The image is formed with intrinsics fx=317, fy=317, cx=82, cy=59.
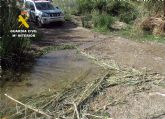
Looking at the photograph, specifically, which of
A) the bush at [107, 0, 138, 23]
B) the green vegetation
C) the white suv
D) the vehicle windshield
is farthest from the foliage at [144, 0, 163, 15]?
the vehicle windshield

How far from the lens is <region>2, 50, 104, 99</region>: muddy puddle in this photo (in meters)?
9.09

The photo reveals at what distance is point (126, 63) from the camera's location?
1157cm

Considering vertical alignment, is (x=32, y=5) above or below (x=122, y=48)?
above

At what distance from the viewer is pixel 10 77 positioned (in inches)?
393

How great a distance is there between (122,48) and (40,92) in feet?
20.0

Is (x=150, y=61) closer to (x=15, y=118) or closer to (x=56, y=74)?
(x=56, y=74)

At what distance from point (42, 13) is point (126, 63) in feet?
31.1

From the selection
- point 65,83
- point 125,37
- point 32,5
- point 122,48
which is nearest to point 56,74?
point 65,83

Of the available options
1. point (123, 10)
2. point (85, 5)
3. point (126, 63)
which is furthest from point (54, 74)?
point (85, 5)

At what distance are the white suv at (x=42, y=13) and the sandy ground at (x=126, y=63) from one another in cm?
68

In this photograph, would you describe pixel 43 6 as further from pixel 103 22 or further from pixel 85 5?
pixel 103 22

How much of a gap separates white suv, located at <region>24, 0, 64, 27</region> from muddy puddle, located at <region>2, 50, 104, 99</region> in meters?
6.88

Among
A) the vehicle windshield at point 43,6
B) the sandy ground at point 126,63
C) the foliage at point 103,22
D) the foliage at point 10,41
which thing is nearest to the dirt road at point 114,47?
the sandy ground at point 126,63

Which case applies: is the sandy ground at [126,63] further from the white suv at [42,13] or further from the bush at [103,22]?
the bush at [103,22]
